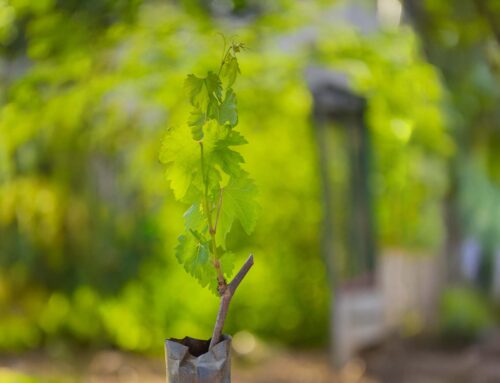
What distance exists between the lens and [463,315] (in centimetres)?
688

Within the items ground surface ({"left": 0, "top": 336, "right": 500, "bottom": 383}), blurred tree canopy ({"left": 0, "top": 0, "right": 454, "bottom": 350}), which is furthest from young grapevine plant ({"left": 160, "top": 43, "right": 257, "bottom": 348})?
ground surface ({"left": 0, "top": 336, "right": 500, "bottom": 383})

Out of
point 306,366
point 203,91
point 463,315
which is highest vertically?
point 463,315

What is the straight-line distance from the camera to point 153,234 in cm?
659

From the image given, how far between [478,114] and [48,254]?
10.8ft

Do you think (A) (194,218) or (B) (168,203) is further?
(B) (168,203)

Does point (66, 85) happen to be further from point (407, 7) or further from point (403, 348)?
point (403, 348)

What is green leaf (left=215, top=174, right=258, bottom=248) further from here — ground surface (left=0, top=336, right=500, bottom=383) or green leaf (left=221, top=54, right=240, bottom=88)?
ground surface (left=0, top=336, right=500, bottom=383)

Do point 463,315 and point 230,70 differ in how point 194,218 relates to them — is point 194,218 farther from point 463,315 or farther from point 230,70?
point 463,315

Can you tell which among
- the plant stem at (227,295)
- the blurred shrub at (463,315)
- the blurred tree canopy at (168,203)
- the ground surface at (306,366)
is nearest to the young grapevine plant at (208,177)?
the plant stem at (227,295)

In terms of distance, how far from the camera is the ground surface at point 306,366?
5871 mm

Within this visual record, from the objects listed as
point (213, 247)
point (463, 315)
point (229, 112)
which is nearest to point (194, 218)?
point (213, 247)

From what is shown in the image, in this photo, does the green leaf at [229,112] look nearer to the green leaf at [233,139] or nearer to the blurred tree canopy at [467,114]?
the green leaf at [233,139]

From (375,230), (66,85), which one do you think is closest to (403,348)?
(375,230)

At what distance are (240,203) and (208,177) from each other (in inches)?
A: 2.4
